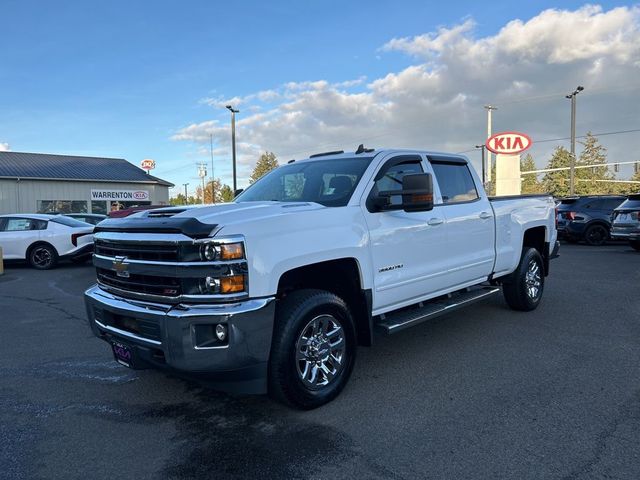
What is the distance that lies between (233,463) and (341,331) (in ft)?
4.37

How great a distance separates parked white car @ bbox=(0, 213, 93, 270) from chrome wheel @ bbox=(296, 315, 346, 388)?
10.5 m

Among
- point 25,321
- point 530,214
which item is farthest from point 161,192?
point 530,214

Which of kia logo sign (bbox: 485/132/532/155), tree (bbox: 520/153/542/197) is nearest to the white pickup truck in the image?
kia logo sign (bbox: 485/132/532/155)

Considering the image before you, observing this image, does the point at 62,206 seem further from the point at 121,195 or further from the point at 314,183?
the point at 314,183

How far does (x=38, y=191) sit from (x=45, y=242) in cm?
2348

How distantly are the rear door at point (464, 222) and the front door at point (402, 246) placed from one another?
19 centimetres

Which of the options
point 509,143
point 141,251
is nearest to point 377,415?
point 141,251

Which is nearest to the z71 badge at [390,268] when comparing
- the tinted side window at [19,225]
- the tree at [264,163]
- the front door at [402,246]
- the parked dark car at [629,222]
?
the front door at [402,246]

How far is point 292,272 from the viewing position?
3670mm

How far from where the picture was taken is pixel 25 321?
6809 mm

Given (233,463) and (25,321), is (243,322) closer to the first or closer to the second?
(233,463)

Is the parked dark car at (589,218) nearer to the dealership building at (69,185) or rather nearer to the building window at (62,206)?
Result: the dealership building at (69,185)

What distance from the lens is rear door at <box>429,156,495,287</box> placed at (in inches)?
201

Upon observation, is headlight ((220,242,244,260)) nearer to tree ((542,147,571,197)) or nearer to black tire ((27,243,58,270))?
black tire ((27,243,58,270))
